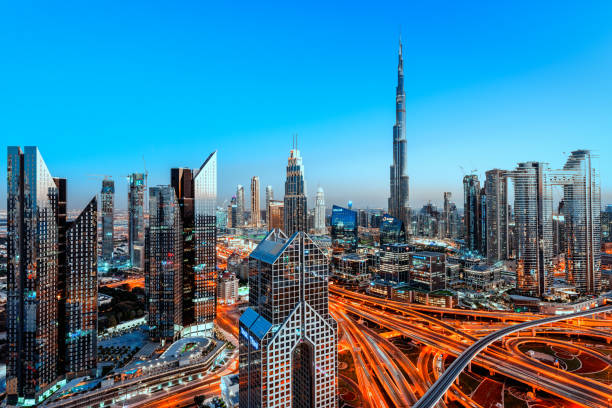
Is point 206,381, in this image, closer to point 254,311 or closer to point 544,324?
point 254,311

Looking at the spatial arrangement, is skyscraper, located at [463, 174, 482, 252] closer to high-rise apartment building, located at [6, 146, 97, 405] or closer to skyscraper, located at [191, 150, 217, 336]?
skyscraper, located at [191, 150, 217, 336]

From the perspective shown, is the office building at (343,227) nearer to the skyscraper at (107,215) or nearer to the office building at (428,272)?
the office building at (428,272)

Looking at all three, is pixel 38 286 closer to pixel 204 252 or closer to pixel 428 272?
pixel 204 252

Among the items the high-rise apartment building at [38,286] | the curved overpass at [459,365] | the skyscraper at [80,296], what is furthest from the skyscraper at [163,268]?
the curved overpass at [459,365]

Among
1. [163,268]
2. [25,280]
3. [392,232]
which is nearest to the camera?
[25,280]

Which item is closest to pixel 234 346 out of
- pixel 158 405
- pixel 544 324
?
pixel 158 405

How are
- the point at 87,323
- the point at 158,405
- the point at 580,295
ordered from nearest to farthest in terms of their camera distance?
the point at 158,405 → the point at 87,323 → the point at 580,295

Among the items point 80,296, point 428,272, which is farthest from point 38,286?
Answer: point 428,272
